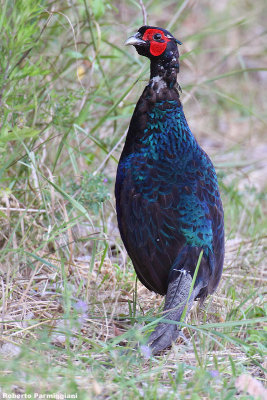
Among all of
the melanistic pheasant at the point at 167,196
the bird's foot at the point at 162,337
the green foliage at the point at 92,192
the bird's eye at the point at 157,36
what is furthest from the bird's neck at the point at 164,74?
the bird's foot at the point at 162,337

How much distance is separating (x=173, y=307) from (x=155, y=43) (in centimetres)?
133

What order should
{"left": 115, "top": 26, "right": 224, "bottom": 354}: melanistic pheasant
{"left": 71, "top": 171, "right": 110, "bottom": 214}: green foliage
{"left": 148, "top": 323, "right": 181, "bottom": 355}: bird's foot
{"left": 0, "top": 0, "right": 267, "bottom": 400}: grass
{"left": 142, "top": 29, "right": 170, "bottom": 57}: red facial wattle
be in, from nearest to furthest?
1. {"left": 0, "top": 0, "right": 267, "bottom": 400}: grass
2. {"left": 148, "top": 323, "right": 181, "bottom": 355}: bird's foot
3. {"left": 115, "top": 26, "right": 224, "bottom": 354}: melanistic pheasant
4. {"left": 142, "top": 29, "right": 170, "bottom": 57}: red facial wattle
5. {"left": 71, "top": 171, "right": 110, "bottom": 214}: green foliage

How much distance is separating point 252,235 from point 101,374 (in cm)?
223

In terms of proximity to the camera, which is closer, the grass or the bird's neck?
the grass

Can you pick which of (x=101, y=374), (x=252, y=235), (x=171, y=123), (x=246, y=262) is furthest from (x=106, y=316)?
(x=252, y=235)

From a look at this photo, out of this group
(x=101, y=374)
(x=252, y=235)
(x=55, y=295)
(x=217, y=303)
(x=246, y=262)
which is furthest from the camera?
(x=252, y=235)

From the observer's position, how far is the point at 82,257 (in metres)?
3.83

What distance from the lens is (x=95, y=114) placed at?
4.48m

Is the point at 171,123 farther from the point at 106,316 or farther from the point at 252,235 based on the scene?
the point at 252,235

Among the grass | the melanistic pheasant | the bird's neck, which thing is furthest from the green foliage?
the bird's neck

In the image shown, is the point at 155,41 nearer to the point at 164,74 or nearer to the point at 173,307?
the point at 164,74

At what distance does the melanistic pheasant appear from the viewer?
3.01 metres

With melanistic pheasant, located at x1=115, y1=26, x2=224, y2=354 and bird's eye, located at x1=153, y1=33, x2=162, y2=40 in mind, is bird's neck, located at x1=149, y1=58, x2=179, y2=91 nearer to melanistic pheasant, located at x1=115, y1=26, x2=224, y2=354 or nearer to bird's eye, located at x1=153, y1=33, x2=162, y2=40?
melanistic pheasant, located at x1=115, y1=26, x2=224, y2=354

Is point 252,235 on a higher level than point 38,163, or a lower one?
lower
